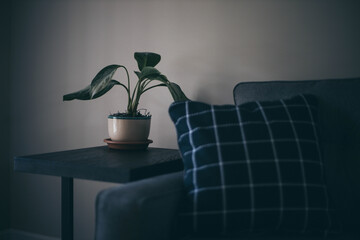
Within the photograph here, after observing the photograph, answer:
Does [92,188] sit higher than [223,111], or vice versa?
[223,111]

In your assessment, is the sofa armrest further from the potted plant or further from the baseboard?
the baseboard

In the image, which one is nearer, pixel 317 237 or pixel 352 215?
pixel 317 237

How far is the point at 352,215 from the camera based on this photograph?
3.40 ft

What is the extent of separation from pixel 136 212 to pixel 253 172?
1.06 ft

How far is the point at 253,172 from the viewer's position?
0.94 m

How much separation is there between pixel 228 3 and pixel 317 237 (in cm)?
112

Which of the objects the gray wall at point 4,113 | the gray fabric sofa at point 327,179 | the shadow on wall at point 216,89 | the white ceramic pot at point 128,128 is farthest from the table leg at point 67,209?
the gray wall at point 4,113

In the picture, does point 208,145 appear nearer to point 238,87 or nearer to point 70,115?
point 238,87

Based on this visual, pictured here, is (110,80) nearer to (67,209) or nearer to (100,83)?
(100,83)

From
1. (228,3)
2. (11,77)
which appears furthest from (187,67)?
(11,77)

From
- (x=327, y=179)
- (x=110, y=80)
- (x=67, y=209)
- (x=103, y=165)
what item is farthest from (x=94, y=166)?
(x=327, y=179)

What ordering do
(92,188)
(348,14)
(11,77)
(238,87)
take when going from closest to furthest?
(238,87), (348,14), (92,188), (11,77)

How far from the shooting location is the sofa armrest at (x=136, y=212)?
2.73 ft

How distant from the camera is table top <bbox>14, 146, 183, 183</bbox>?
1.14m
